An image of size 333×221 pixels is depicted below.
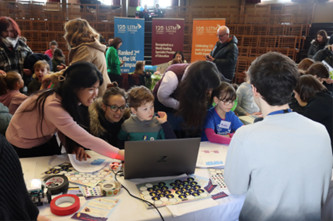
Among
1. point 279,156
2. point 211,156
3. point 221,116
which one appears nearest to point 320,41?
point 221,116

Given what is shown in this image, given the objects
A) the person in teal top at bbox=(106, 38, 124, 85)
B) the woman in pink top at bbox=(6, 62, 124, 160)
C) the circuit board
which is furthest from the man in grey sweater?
the person in teal top at bbox=(106, 38, 124, 85)

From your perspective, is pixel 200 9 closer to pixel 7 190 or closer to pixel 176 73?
pixel 176 73

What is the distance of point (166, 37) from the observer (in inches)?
279

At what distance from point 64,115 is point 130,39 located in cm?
545

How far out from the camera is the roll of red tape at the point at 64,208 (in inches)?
45.6

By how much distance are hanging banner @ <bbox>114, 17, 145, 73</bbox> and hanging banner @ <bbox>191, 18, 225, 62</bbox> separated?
1671mm

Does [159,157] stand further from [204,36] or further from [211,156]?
[204,36]

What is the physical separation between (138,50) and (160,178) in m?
5.65

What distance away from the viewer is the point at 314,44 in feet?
24.0

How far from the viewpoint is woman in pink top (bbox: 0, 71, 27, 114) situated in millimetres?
2773

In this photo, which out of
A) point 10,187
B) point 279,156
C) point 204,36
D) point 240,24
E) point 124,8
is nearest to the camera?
point 10,187

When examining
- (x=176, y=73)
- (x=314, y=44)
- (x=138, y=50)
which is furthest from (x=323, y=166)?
(x=314, y=44)

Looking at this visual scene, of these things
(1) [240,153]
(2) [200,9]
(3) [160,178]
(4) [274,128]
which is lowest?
(3) [160,178]

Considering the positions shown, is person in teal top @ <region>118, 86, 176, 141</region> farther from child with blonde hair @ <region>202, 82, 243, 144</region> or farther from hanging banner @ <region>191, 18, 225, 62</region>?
hanging banner @ <region>191, 18, 225, 62</region>
